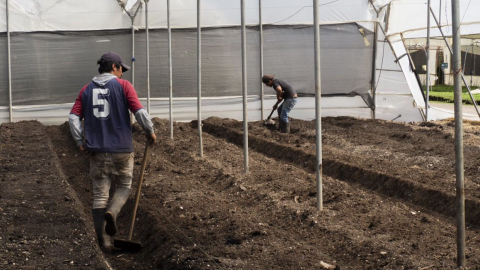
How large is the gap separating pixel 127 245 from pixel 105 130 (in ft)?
3.58

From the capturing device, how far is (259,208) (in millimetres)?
7906

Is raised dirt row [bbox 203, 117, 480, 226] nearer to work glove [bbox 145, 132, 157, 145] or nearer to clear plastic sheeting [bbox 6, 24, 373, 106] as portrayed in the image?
clear plastic sheeting [bbox 6, 24, 373, 106]

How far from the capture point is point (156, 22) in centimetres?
1772

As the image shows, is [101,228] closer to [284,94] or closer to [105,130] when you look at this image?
[105,130]

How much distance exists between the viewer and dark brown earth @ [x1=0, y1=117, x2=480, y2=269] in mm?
5629

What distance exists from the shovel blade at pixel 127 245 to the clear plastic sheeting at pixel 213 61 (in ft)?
38.9

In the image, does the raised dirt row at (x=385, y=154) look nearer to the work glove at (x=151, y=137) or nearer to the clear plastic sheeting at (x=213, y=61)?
the clear plastic sheeting at (x=213, y=61)

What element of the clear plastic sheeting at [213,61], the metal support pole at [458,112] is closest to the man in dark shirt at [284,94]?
the clear plastic sheeting at [213,61]

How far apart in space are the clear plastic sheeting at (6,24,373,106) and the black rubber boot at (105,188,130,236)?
39.0 ft

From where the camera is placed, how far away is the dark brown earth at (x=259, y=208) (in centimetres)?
563

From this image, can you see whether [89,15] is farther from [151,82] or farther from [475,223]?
[475,223]

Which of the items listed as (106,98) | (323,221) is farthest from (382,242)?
(106,98)

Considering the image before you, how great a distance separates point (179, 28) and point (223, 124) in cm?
300

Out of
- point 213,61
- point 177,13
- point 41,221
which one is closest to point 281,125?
point 213,61
